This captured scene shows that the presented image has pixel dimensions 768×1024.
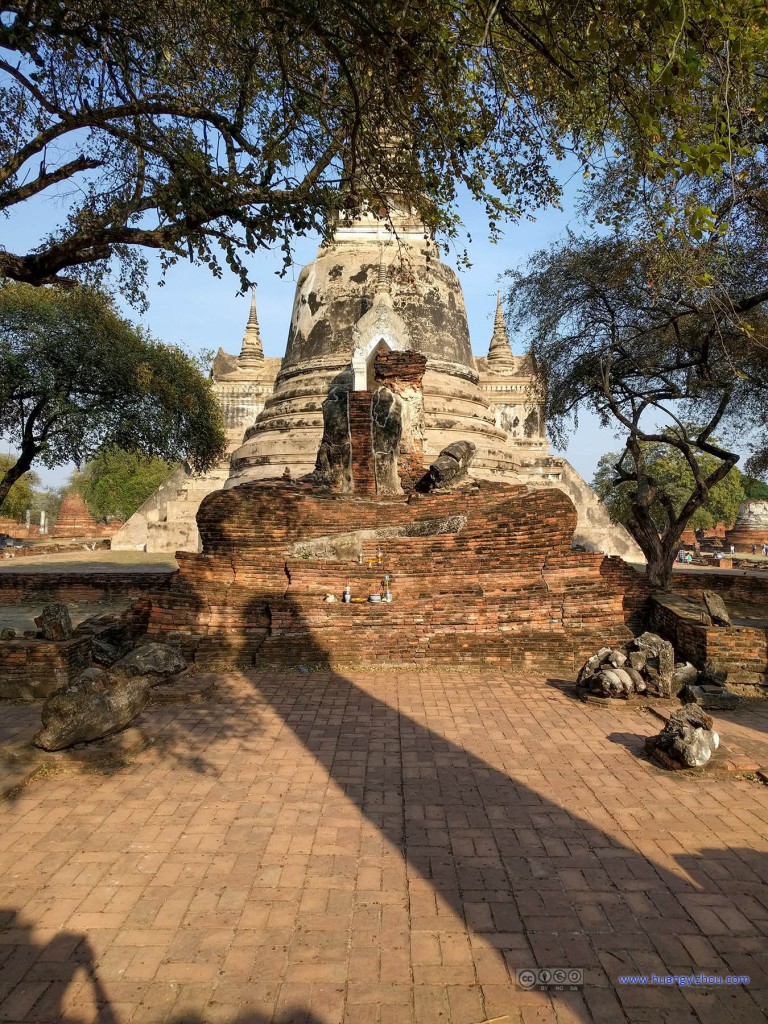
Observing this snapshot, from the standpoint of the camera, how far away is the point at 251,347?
92.0 ft

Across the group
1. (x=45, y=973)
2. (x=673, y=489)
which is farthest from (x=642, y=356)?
(x=673, y=489)

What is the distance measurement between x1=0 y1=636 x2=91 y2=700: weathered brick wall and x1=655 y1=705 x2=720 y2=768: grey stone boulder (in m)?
5.02

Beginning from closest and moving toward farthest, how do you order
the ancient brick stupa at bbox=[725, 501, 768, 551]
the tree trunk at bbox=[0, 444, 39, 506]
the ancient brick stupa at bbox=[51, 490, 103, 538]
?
the tree trunk at bbox=[0, 444, 39, 506]
the ancient brick stupa at bbox=[51, 490, 103, 538]
the ancient brick stupa at bbox=[725, 501, 768, 551]

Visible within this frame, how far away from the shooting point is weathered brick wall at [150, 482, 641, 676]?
7277 mm

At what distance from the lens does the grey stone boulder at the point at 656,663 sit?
6.21 metres

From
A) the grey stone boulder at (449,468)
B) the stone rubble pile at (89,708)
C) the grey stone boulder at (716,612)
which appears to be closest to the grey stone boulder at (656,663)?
the grey stone boulder at (716,612)

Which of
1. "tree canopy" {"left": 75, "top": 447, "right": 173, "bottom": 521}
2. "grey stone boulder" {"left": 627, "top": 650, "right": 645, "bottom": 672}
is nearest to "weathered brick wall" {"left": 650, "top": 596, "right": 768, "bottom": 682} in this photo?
"grey stone boulder" {"left": 627, "top": 650, "right": 645, "bottom": 672}

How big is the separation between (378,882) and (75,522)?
1586 inches

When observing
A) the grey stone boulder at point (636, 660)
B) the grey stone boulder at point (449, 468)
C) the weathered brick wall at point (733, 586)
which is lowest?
the grey stone boulder at point (636, 660)

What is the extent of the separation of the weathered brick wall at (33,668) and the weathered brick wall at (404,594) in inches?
43.0

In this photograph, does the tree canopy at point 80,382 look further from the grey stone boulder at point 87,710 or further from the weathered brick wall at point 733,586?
the weathered brick wall at point 733,586

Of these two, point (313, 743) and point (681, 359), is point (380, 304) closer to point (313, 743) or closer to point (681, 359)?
point (681, 359)

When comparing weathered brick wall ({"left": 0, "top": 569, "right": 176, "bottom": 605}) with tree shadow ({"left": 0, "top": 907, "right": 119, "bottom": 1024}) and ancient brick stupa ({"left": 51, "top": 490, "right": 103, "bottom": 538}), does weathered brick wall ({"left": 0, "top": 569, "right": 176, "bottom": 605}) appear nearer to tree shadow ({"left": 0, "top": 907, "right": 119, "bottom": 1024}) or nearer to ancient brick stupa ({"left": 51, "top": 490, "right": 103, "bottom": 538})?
tree shadow ({"left": 0, "top": 907, "right": 119, "bottom": 1024})

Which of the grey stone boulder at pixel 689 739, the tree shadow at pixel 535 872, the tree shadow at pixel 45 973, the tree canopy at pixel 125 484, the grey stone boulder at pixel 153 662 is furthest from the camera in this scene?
the tree canopy at pixel 125 484
